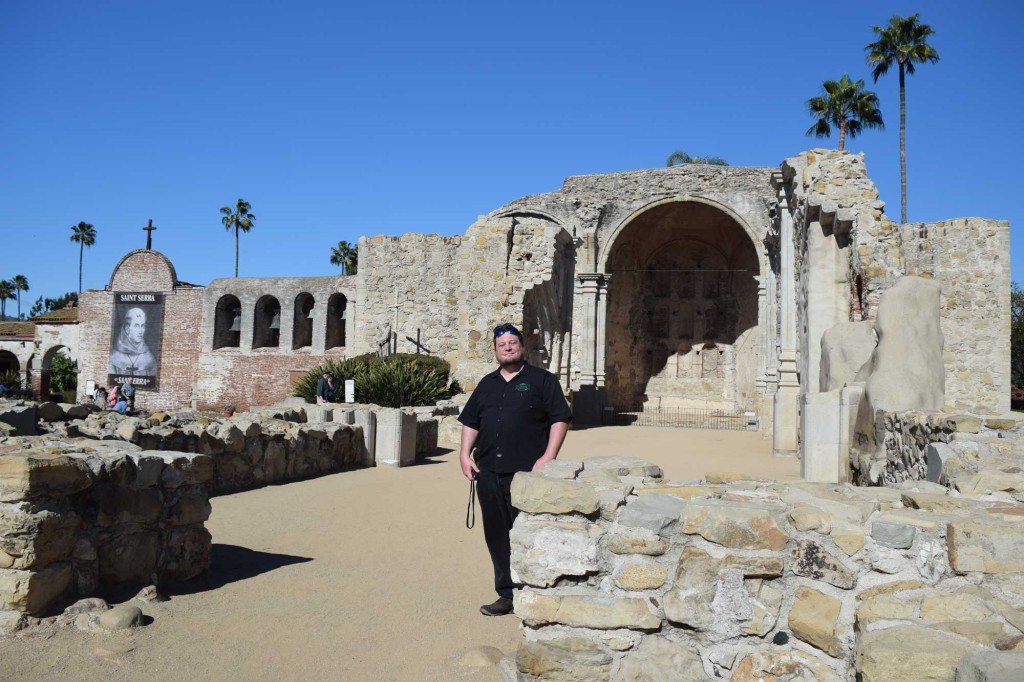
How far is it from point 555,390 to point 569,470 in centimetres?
80

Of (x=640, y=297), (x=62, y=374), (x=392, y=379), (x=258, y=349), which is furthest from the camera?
(x=62, y=374)

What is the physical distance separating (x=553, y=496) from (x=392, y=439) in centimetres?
735

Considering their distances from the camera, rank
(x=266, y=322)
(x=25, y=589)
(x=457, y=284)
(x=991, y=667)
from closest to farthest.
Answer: (x=991, y=667) → (x=25, y=589) → (x=457, y=284) → (x=266, y=322)

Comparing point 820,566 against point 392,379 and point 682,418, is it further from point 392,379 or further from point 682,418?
point 682,418

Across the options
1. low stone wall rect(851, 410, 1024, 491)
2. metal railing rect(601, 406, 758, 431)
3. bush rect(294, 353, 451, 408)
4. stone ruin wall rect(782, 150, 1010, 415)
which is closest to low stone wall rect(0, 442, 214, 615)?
low stone wall rect(851, 410, 1024, 491)

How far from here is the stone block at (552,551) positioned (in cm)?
304

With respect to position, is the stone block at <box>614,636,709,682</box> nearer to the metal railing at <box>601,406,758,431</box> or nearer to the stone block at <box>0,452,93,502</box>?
the stone block at <box>0,452,93,502</box>

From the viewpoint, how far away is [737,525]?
2.83 meters

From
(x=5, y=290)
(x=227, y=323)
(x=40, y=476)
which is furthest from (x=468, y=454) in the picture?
(x=5, y=290)

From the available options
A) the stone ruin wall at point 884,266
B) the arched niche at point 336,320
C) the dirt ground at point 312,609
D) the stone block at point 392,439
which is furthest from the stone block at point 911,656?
the arched niche at point 336,320

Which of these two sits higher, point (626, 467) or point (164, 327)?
point (164, 327)

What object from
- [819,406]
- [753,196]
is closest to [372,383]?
[819,406]

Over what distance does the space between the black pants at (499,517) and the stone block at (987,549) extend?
211cm

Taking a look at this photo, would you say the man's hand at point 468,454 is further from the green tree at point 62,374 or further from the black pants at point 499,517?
the green tree at point 62,374
